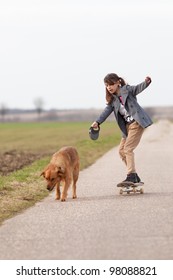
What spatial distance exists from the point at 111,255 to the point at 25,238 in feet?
5.01

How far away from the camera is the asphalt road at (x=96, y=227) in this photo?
780 cm

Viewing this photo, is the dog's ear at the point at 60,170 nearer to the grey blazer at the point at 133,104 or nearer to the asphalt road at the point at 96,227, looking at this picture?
the asphalt road at the point at 96,227

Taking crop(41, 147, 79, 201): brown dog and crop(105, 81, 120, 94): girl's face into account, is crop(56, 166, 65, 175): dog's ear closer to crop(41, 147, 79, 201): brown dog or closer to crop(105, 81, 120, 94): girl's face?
crop(41, 147, 79, 201): brown dog

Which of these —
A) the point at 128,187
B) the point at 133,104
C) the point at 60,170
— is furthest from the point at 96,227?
A: the point at 133,104

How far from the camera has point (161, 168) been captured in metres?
18.9

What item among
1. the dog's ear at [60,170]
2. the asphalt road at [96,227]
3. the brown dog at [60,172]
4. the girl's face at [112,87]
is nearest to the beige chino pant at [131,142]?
the asphalt road at [96,227]

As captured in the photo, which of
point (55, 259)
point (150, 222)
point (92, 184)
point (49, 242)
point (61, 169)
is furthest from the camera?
point (92, 184)

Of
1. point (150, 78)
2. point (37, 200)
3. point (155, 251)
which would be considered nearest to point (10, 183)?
point (37, 200)

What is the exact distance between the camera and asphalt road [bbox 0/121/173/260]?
780cm

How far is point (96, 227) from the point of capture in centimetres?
941

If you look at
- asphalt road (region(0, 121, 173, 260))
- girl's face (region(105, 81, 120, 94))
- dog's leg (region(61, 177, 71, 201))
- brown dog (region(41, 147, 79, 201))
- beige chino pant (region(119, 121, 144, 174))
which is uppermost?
girl's face (region(105, 81, 120, 94))

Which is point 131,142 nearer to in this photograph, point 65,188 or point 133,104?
point 133,104

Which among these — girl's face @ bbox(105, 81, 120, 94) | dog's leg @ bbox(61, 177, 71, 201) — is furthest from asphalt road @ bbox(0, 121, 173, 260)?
girl's face @ bbox(105, 81, 120, 94)
